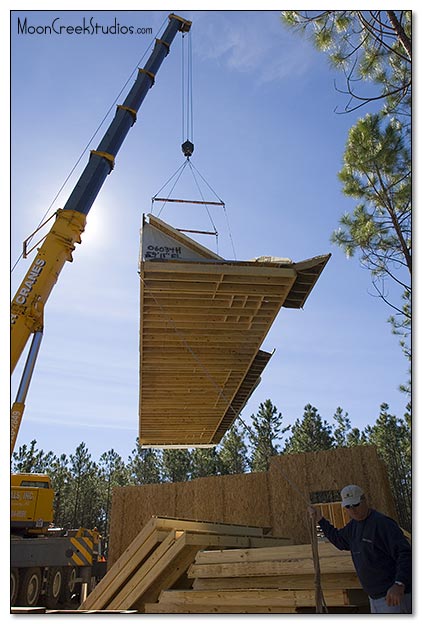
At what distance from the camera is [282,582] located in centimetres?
562

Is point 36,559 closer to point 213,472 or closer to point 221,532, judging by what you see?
point 221,532

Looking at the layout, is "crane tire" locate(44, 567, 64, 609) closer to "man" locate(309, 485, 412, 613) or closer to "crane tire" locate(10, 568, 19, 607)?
"crane tire" locate(10, 568, 19, 607)

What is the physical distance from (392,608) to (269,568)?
167cm

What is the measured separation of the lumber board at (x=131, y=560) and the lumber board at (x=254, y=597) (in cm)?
69

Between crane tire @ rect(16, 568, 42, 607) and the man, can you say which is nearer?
the man

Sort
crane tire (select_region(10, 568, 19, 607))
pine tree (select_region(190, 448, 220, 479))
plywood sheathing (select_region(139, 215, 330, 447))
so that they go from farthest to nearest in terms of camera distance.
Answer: pine tree (select_region(190, 448, 220, 479)) < crane tire (select_region(10, 568, 19, 607)) < plywood sheathing (select_region(139, 215, 330, 447))

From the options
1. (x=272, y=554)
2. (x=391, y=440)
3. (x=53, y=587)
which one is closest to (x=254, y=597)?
(x=272, y=554)

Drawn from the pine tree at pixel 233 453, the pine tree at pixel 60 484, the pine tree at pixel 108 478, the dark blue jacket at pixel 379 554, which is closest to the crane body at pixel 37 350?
the dark blue jacket at pixel 379 554

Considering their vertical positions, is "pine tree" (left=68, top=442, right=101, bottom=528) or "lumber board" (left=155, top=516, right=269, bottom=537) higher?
"lumber board" (left=155, top=516, right=269, bottom=537)

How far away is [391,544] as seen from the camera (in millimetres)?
4277

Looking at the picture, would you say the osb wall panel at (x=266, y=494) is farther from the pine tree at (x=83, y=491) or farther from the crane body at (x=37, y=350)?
the pine tree at (x=83, y=491)

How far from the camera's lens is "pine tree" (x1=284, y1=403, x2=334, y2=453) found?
4725cm

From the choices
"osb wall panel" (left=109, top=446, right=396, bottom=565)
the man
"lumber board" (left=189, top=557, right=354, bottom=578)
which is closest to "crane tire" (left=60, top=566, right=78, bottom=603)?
"osb wall panel" (left=109, top=446, right=396, bottom=565)
